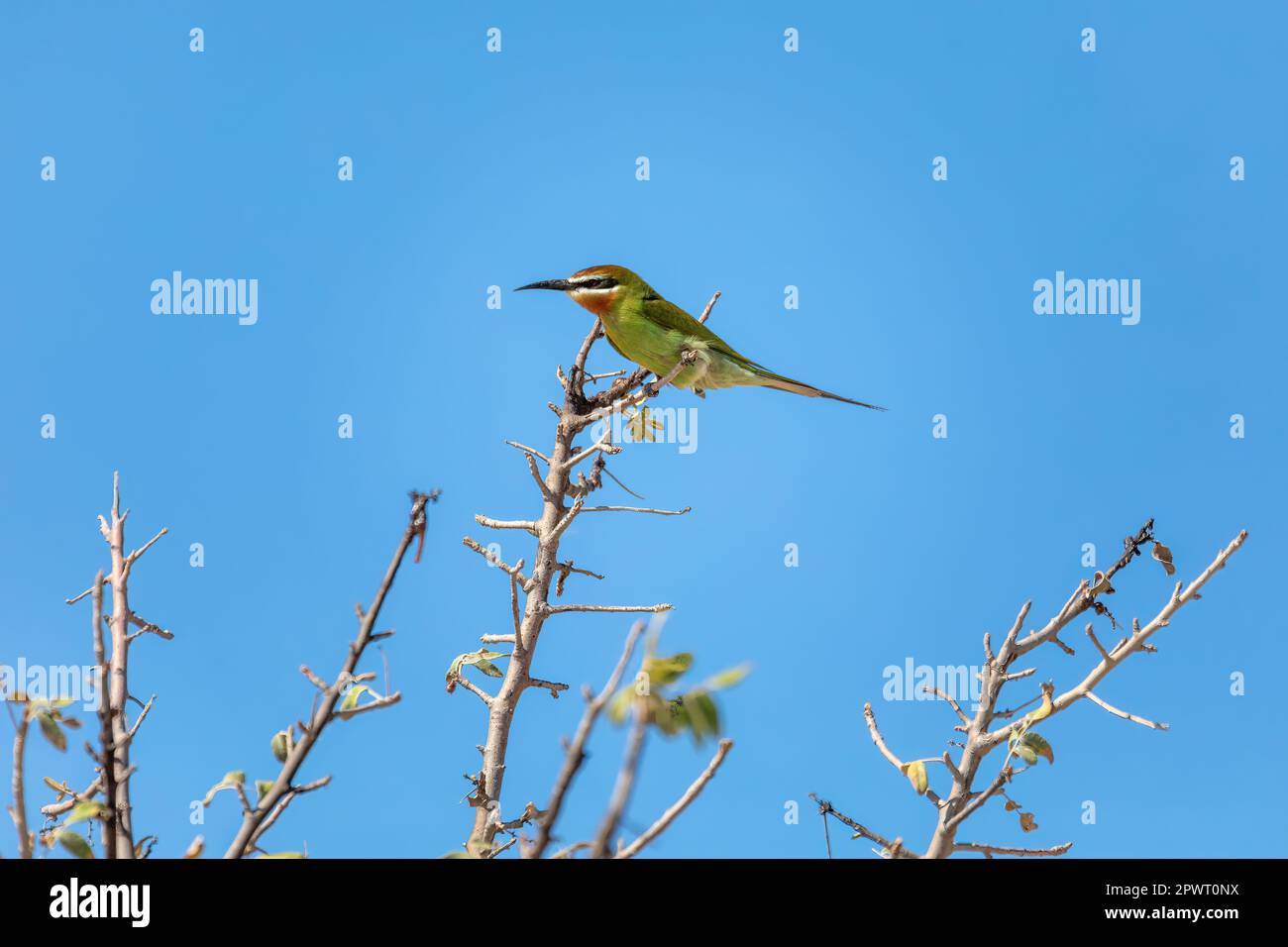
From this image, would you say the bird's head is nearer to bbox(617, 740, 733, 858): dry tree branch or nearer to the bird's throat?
the bird's throat

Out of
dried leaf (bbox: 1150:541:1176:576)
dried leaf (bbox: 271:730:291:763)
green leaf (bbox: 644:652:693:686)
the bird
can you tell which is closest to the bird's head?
the bird

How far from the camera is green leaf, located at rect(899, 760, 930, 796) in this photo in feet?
16.3

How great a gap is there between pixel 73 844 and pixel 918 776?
3.43 metres

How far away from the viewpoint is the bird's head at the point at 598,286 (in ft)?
28.0

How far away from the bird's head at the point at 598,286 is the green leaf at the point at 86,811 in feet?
20.2

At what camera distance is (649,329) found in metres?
8.62

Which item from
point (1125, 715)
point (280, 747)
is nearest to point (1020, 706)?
point (1125, 715)

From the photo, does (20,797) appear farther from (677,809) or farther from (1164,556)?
(1164,556)

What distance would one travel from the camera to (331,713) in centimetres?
250

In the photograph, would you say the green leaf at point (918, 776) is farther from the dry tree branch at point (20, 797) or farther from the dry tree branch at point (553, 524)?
the dry tree branch at point (20, 797)

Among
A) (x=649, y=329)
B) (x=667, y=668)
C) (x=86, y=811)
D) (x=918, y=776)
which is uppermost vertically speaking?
(x=649, y=329)
